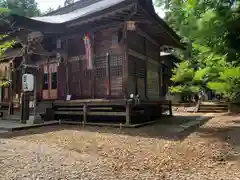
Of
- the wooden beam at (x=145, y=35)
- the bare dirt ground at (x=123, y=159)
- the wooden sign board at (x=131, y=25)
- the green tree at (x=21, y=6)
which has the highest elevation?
the green tree at (x=21, y=6)

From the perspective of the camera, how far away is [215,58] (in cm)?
273

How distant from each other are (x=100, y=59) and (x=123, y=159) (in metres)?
6.30

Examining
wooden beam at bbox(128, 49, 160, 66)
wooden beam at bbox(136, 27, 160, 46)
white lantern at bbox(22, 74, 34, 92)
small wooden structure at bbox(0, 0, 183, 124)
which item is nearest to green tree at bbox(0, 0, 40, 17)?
small wooden structure at bbox(0, 0, 183, 124)

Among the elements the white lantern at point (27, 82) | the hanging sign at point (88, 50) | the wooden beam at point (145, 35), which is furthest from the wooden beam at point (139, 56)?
the white lantern at point (27, 82)

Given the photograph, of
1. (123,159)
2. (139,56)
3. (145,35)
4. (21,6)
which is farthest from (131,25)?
(21,6)

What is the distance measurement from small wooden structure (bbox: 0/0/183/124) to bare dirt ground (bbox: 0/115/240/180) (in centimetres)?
325

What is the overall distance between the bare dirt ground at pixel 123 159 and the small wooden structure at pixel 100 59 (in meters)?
3.25

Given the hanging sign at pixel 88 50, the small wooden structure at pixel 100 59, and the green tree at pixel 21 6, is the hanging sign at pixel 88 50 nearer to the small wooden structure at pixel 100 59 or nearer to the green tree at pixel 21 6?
the small wooden structure at pixel 100 59

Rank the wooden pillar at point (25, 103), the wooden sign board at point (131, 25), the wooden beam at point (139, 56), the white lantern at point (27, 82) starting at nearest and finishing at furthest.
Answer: the wooden sign board at point (131, 25) → the white lantern at point (27, 82) → the wooden pillar at point (25, 103) → the wooden beam at point (139, 56)

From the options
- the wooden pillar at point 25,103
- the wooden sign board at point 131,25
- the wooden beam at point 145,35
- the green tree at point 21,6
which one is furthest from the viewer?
the green tree at point 21,6

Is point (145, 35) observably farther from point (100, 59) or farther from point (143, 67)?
point (100, 59)

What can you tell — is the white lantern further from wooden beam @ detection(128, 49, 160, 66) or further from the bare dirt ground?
wooden beam @ detection(128, 49, 160, 66)

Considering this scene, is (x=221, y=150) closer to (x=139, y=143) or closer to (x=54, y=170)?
(x=139, y=143)

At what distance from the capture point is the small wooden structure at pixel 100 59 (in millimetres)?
8646
